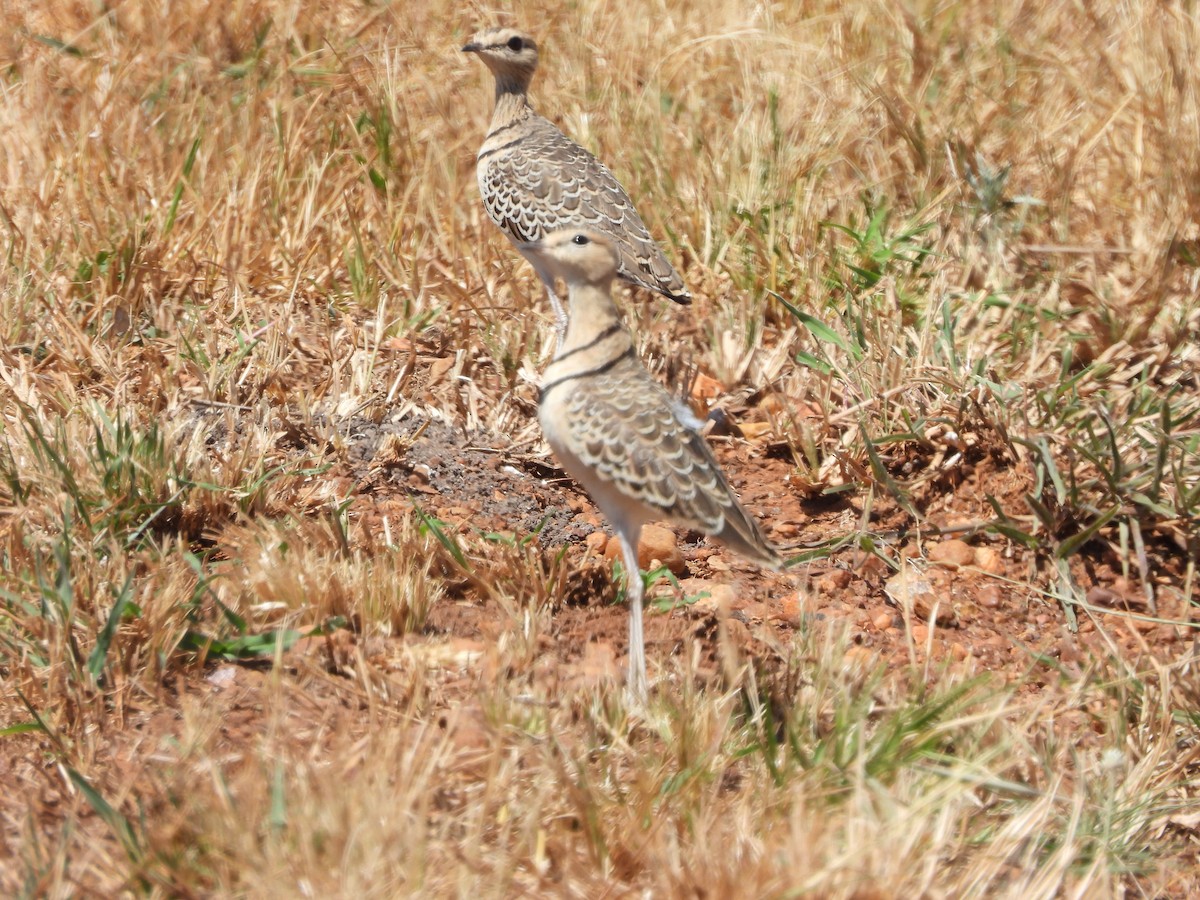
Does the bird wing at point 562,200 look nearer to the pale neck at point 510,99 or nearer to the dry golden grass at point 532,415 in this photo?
the dry golden grass at point 532,415

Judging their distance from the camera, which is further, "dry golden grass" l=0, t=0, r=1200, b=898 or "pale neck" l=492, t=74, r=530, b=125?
"pale neck" l=492, t=74, r=530, b=125

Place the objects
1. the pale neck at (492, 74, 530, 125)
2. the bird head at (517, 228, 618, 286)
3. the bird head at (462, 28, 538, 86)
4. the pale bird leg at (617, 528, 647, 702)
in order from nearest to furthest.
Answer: the pale bird leg at (617, 528, 647, 702) < the bird head at (517, 228, 618, 286) < the bird head at (462, 28, 538, 86) < the pale neck at (492, 74, 530, 125)

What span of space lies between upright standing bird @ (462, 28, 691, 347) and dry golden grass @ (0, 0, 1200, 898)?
0.27 meters

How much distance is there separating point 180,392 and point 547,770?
2.38 m

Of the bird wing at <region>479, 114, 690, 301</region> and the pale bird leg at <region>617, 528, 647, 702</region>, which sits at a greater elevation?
the bird wing at <region>479, 114, 690, 301</region>

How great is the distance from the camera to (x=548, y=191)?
5.62m

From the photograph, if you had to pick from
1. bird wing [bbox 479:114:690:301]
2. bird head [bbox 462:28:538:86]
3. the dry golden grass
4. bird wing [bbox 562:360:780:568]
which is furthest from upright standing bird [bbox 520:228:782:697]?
bird head [bbox 462:28:538:86]

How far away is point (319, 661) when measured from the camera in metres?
3.52

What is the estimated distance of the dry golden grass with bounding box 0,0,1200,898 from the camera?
296 cm

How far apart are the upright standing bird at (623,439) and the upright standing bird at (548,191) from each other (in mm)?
1079

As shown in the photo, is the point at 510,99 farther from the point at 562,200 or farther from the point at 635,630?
the point at 635,630

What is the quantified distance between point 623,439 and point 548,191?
7.35ft

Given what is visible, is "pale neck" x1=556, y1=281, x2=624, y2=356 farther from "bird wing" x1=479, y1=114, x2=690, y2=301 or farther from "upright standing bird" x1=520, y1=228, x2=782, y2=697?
"bird wing" x1=479, y1=114, x2=690, y2=301

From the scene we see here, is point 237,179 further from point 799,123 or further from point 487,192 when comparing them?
point 799,123
